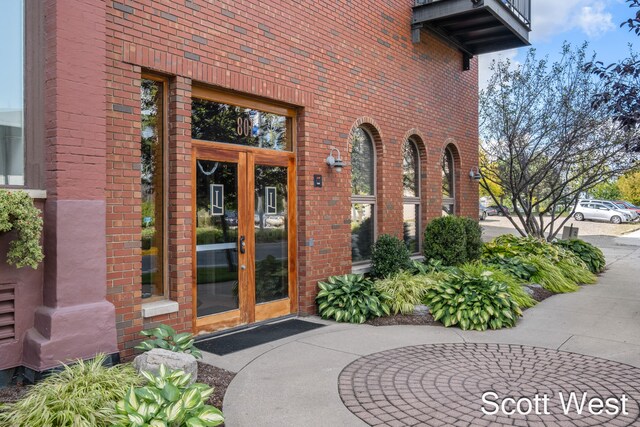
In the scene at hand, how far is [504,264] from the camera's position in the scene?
390 inches

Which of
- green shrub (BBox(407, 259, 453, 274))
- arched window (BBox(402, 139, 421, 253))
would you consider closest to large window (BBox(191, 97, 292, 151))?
green shrub (BBox(407, 259, 453, 274))

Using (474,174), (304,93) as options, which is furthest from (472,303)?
(474,174)

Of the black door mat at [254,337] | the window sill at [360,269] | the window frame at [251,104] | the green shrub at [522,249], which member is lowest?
the black door mat at [254,337]

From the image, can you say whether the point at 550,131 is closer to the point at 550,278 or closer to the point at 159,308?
the point at 550,278

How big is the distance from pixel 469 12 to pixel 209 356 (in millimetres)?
7983

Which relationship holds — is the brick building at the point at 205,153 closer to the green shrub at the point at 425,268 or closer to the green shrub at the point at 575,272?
the green shrub at the point at 425,268

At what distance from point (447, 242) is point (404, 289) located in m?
2.19

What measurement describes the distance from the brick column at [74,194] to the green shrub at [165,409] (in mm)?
1276

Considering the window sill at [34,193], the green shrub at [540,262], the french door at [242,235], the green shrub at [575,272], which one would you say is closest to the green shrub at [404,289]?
the french door at [242,235]

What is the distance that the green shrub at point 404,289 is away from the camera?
23.5 ft

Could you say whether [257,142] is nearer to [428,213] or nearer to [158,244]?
[158,244]

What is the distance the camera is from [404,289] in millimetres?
7434

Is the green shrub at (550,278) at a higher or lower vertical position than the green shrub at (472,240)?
lower

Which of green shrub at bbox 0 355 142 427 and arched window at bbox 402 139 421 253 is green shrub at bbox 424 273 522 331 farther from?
green shrub at bbox 0 355 142 427
